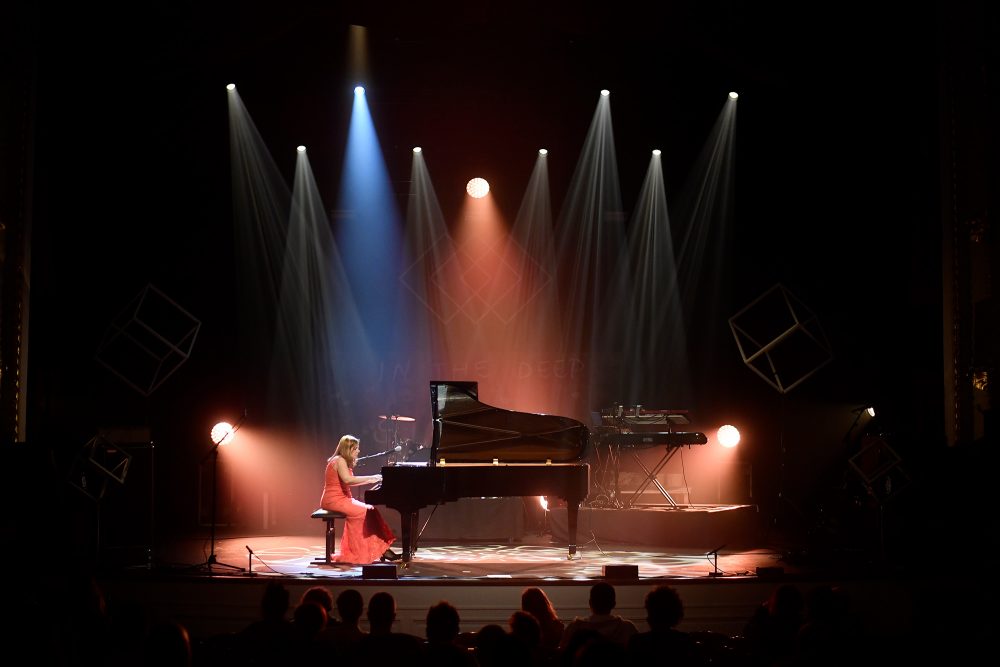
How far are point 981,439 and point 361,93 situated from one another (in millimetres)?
8206

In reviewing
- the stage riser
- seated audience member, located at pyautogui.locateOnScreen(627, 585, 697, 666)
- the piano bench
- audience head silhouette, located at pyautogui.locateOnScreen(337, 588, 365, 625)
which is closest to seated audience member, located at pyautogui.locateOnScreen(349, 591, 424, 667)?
audience head silhouette, located at pyautogui.locateOnScreen(337, 588, 365, 625)

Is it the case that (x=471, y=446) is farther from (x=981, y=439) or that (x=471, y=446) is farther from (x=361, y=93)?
(x=361, y=93)

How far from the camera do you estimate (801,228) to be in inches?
475

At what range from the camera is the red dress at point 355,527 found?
898 cm

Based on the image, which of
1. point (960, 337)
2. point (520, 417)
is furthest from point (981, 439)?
point (520, 417)

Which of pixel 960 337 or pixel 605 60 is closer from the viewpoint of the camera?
pixel 960 337

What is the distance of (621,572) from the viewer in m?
7.14

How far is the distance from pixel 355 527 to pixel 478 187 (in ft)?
18.1

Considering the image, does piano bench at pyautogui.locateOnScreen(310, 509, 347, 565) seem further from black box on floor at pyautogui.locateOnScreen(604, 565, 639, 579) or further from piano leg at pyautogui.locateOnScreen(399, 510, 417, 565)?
black box on floor at pyautogui.locateOnScreen(604, 565, 639, 579)

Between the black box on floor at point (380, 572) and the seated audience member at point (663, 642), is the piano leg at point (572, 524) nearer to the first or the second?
the black box on floor at point (380, 572)

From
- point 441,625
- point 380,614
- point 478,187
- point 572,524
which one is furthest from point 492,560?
point 478,187

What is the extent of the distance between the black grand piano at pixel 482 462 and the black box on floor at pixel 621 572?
1.55m

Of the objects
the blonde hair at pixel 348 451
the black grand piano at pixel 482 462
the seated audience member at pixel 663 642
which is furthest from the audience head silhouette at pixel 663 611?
the blonde hair at pixel 348 451

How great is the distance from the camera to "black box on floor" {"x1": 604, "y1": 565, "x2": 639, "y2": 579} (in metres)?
7.13
